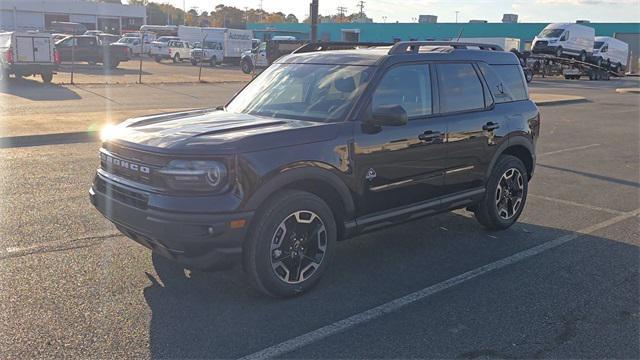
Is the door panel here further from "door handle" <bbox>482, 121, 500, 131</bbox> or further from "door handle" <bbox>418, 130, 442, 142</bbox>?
"door handle" <bbox>482, 121, 500, 131</bbox>

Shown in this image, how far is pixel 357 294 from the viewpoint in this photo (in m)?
4.53

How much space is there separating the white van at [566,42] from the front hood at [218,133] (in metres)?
41.8

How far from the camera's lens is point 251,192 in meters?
4.02

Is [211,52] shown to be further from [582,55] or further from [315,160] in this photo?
[315,160]

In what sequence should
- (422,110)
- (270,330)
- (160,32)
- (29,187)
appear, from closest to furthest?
(270,330) < (422,110) < (29,187) < (160,32)

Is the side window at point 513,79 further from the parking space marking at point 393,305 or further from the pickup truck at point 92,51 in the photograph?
the pickup truck at point 92,51

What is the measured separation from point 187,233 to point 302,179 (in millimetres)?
939

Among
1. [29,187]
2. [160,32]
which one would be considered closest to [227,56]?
[160,32]

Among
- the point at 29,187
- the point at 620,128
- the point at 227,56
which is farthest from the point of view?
the point at 227,56

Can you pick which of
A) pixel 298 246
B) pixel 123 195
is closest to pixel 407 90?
pixel 298 246

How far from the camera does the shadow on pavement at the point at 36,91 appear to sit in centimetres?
1814

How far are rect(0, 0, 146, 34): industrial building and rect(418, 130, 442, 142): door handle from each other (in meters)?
73.4

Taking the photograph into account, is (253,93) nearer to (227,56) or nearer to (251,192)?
(251,192)

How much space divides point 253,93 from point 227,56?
41902mm
